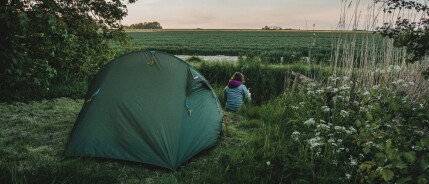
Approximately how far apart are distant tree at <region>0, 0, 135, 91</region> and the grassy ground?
0.87 m

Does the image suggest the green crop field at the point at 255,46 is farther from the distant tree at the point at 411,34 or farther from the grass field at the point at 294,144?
the distant tree at the point at 411,34

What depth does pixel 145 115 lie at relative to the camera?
6.23 metres

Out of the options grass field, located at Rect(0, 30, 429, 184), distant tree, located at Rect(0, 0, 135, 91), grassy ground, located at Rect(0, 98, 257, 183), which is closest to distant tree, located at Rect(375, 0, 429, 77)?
grass field, located at Rect(0, 30, 429, 184)

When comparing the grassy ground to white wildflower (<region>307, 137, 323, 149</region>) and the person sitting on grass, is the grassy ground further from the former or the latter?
white wildflower (<region>307, 137, 323, 149</region>)

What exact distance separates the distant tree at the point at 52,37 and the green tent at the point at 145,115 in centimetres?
143

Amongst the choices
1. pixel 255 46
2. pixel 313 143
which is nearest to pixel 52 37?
pixel 313 143

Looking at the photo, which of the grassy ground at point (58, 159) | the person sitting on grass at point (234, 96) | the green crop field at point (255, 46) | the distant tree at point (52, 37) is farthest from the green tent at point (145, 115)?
the green crop field at point (255, 46)

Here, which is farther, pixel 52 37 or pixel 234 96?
pixel 234 96

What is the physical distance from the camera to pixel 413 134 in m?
3.84

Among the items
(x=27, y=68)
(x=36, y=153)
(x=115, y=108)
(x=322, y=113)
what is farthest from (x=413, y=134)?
(x=27, y=68)

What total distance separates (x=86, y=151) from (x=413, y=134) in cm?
455

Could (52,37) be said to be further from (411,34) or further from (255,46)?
(255,46)

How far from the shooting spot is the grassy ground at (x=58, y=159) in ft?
16.8

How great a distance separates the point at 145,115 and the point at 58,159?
58.3 inches
